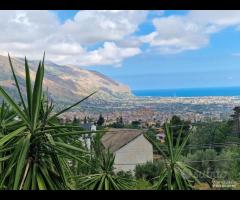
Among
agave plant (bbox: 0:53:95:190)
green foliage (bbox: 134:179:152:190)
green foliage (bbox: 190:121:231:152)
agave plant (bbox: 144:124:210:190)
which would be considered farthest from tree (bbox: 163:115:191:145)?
green foliage (bbox: 190:121:231:152)

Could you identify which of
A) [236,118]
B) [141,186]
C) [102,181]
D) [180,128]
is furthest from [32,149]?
[236,118]

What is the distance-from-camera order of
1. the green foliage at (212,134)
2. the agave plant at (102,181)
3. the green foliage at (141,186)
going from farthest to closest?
the green foliage at (212,134) → the agave plant at (102,181) → the green foliage at (141,186)

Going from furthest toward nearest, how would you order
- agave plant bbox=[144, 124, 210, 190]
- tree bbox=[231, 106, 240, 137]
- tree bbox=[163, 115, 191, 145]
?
tree bbox=[231, 106, 240, 137] → tree bbox=[163, 115, 191, 145] → agave plant bbox=[144, 124, 210, 190]

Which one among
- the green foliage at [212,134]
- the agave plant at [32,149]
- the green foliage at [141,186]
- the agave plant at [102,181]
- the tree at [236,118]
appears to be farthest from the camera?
the green foliage at [212,134]

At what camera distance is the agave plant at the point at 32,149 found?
57.5 inches

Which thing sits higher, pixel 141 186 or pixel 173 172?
pixel 173 172

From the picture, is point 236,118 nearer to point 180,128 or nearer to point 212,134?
point 212,134

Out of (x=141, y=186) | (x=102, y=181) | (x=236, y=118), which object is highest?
(x=236, y=118)

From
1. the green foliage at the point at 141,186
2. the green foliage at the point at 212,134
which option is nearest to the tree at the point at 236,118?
the green foliage at the point at 212,134

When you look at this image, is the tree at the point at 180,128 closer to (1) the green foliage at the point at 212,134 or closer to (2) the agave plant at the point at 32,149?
(2) the agave plant at the point at 32,149

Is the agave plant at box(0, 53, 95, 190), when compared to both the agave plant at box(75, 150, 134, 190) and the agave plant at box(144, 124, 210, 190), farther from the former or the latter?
the agave plant at box(75, 150, 134, 190)

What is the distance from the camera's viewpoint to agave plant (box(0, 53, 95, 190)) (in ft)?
4.79

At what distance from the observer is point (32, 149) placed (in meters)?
1.54
